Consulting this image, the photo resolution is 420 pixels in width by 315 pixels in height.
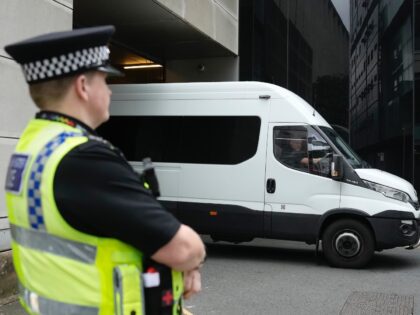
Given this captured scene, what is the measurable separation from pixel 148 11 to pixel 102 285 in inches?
386

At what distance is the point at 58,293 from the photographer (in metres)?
1.47

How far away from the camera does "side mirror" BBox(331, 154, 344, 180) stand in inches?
309

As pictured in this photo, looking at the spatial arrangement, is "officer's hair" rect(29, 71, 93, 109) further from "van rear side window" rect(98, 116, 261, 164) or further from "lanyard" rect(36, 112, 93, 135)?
"van rear side window" rect(98, 116, 261, 164)

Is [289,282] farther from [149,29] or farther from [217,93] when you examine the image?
[149,29]

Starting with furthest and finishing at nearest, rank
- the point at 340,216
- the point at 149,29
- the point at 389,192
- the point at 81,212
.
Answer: the point at 149,29 → the point at 340,216 → the point at 389,192 → the point at 81,212

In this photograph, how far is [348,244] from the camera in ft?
26.0

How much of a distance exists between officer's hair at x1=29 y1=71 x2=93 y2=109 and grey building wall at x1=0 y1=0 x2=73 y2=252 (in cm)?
473

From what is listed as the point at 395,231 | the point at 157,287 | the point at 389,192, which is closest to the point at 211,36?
the point at 389,192

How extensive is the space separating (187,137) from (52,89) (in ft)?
23.5

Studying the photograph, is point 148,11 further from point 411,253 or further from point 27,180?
point 27,180

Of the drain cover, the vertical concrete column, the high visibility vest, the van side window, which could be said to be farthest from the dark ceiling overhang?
the high visibility vest

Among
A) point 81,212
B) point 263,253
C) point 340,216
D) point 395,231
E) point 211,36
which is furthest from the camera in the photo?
point 211,36

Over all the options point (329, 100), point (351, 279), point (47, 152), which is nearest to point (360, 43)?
point (329, 100)

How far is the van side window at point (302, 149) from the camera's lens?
802 centimetres
